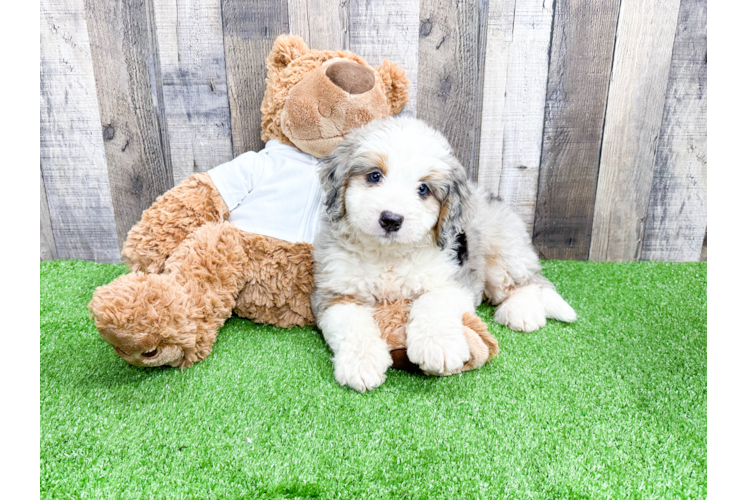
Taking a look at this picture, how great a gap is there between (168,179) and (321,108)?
121cm

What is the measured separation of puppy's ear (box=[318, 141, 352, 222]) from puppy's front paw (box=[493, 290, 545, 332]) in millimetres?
991

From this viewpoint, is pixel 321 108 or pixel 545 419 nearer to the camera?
pixel 545 419

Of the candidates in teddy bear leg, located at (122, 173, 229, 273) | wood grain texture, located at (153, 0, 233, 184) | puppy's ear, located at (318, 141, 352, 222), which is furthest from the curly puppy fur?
wood grain texture, located at (153, 0, 233, 184)

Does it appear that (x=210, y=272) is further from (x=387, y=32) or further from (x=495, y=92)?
(x=495, y=92)

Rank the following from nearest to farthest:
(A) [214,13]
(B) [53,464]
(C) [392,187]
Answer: (B) [53,464], (C) [392,187], (A) [214,13]

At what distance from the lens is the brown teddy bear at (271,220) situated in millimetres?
1991

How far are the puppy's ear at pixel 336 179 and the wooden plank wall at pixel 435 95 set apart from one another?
3.16 feet

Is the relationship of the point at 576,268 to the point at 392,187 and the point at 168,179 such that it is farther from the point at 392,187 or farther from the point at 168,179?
the point at 168,179

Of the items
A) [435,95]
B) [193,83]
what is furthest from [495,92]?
[193,83]

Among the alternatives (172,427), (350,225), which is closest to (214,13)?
(350,225)

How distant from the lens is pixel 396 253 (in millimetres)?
2055

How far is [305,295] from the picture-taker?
229 cm

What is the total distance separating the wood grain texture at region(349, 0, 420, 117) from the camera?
2629 mm

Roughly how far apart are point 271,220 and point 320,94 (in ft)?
2.12
